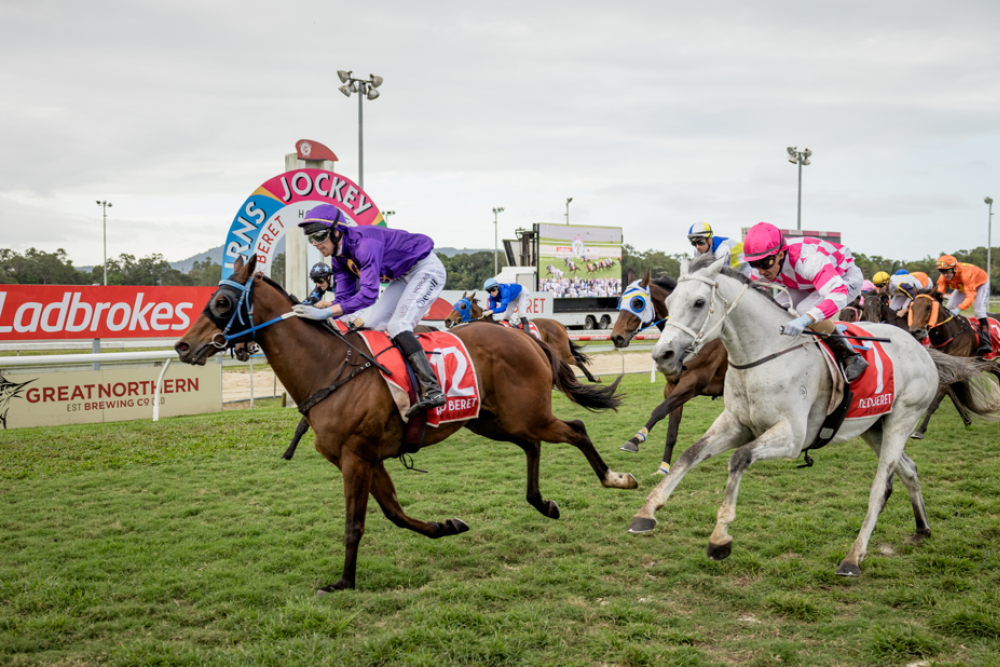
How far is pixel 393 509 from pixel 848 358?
303cm

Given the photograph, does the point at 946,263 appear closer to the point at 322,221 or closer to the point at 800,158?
the point at 322,221

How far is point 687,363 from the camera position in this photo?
6.91 meters

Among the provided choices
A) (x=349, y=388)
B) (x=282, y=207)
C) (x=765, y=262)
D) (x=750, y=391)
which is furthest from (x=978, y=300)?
(x=282, y=207)

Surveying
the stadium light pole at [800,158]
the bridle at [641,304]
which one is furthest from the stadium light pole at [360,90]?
the stadium light pole at [800,158]

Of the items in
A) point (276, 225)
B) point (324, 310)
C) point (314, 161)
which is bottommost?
point (324, 310)

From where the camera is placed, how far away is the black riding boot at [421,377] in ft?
14.4

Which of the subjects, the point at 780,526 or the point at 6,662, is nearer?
the point at 6,662

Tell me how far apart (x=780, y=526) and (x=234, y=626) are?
12.2 feet

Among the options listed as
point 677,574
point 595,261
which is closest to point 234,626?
point 677,574

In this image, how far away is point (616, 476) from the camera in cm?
489

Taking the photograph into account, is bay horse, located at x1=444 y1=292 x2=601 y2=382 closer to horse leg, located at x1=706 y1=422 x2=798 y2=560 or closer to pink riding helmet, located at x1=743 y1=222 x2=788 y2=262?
pink riding helmet, located at x1=743 y1=222 x2=788 y2=262

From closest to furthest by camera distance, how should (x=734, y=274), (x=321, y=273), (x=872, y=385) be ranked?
(x=734, y=274) < (x=872, y=385) < (x=321, y=273)

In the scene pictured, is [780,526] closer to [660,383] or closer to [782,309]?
[782,309]

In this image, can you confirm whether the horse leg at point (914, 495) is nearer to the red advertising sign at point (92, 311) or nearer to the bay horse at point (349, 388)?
Answer: the bay horse at point (349, 388)
